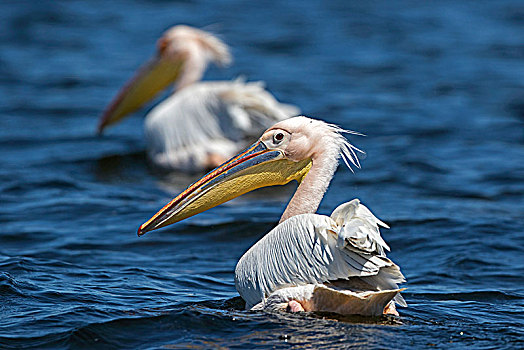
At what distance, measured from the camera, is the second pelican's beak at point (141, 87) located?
9.37 meters

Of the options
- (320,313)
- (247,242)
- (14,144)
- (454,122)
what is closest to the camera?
(320,313)

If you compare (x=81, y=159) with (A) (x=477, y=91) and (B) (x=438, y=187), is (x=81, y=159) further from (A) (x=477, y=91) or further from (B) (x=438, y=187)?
(A) (x=477, y=91)

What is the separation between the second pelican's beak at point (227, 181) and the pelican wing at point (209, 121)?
356 cm

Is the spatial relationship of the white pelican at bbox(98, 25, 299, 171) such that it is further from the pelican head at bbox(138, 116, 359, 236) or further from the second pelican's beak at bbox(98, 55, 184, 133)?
the pelican head at bbox(138, 116, 359, 236)

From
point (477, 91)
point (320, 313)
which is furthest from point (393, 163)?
point (320, 313)

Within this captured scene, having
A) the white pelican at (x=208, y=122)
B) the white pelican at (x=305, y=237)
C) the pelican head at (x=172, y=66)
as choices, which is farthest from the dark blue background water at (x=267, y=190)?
the pelican head at (x=172, y=66)

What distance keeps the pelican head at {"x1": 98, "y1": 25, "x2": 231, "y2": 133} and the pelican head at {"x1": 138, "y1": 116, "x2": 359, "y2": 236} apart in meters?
4.74

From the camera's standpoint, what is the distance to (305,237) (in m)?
4.22

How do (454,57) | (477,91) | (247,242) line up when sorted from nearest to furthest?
(247,242), (477,91), (454,57)

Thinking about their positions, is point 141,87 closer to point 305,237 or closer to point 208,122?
point 208,122

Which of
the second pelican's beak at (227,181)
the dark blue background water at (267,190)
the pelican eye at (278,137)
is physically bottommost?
the dark blue background water at (267,190)

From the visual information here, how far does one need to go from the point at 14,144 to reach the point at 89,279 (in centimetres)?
458

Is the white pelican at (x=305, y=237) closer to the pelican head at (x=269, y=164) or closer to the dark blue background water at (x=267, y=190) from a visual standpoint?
the pelican head at (x=269, y=164)

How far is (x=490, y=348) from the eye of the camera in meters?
3.94
